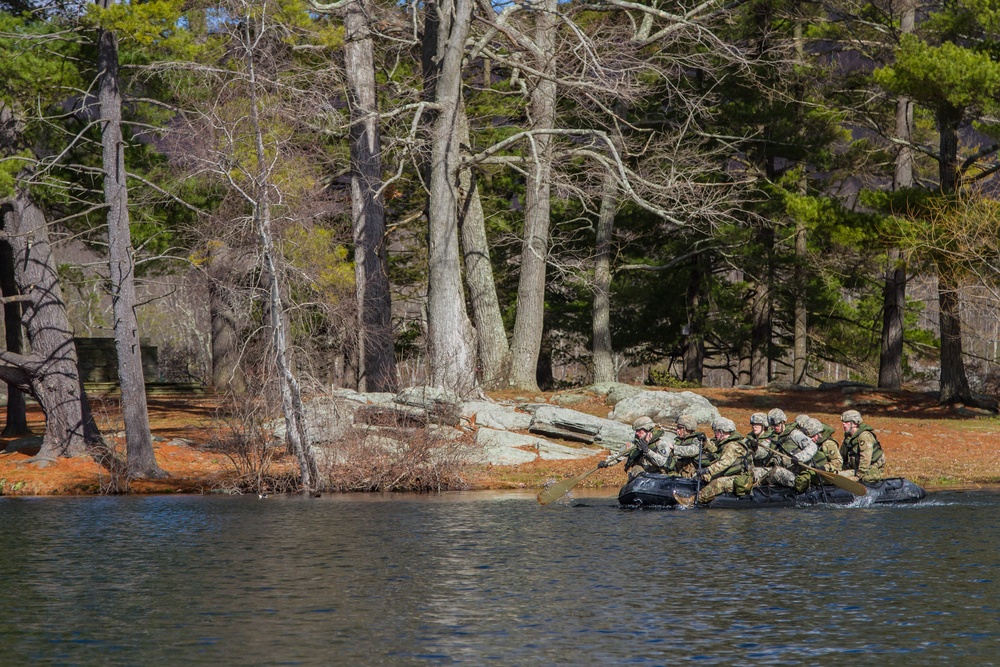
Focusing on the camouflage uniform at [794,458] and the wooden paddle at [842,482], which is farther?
the camouflage uniform at [794,458]

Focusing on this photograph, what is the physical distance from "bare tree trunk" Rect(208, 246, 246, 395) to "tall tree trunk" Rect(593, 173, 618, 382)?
Result: 1062 cm

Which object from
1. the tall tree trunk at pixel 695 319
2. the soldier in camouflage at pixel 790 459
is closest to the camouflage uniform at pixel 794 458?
the soldier in camouflage at pixel 790 459

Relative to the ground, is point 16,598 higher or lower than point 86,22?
lower

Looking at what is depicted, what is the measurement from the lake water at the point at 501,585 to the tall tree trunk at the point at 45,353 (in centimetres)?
526

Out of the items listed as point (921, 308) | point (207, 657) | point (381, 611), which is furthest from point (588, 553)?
point (921, 308)

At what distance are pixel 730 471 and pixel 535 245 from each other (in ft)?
43.1

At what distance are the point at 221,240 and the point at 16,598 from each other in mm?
15235

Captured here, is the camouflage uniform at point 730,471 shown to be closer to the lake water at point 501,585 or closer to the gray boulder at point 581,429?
the lake water at point 501,585

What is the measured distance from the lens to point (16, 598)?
13.2m

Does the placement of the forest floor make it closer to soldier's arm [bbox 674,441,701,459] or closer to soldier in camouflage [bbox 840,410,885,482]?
soldier in camouflage [bbox 840,410,885,482]

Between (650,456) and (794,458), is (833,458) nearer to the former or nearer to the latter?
(794,458)

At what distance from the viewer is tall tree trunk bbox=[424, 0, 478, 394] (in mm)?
28859

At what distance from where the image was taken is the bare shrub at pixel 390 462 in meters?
23.0

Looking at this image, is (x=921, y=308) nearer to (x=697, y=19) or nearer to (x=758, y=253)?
(x=758, y=253)
